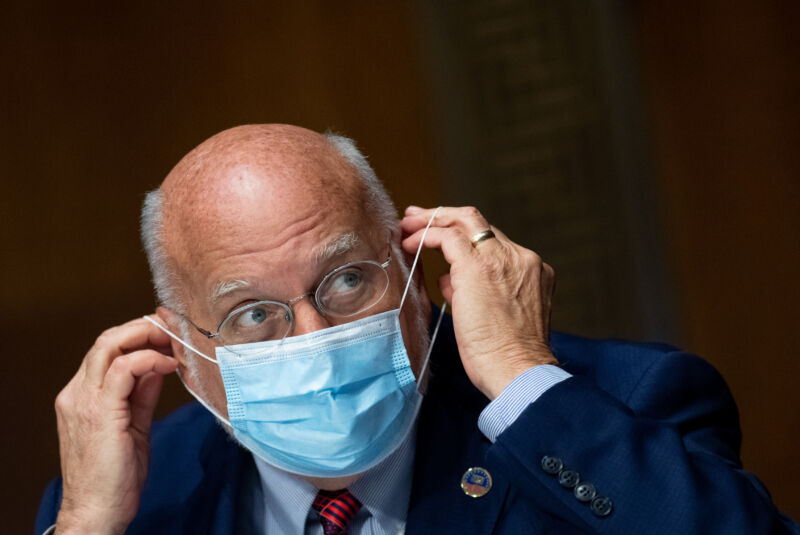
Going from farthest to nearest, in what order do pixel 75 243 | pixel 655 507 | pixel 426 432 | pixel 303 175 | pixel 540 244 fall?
pixel 540 244 < pixel 75 243 < pixel 426 432 < pixel 303 175 < pixel 655 507

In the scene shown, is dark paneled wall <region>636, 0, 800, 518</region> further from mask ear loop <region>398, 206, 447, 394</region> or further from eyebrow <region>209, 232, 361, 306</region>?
eyebrow <region>209, 232, 361, 306</region>

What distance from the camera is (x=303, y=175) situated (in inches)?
79.0

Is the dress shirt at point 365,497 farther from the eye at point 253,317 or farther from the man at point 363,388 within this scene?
the eye at point 253,317

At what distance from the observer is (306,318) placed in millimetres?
1952

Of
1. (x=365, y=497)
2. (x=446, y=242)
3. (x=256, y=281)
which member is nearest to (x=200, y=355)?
(x=256, y=281)

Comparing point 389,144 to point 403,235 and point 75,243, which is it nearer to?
point 75,243

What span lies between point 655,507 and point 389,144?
280 cm

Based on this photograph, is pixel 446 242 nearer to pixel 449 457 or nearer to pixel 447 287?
pixel 447 287

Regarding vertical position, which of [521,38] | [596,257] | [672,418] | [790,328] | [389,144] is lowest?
[790,328]

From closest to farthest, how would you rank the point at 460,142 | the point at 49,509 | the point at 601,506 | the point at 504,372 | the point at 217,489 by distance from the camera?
the point at 601,506
the point at 504,372
the point at 217,489
the point at 49,509
the point at 460,142

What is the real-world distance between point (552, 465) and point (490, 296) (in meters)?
0.38

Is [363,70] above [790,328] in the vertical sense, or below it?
above

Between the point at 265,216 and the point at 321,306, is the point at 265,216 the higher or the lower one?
the higher one

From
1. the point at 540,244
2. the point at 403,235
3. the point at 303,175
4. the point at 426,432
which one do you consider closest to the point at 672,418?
the point at 426,432
